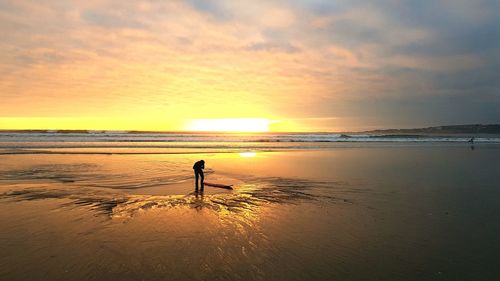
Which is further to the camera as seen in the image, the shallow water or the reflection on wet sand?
the reflection on wet sand

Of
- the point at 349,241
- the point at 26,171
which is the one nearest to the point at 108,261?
the point at 349,241

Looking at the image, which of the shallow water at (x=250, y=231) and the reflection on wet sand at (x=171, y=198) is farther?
the reflection on wet sand at (x=171, y=198)

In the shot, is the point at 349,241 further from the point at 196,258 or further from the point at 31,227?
the point at 31,227

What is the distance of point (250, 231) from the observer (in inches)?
283

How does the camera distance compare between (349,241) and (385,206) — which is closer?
(349,241)

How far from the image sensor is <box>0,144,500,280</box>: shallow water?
209 inches

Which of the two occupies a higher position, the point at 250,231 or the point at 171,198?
the point at 171,198

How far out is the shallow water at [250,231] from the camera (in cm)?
530

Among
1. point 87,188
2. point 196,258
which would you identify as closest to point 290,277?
point 196,258

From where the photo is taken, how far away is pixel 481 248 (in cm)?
631

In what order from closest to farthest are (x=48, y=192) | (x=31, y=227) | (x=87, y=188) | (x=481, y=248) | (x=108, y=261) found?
(x=108, y=261) → (x=481, y=248) → (x=31, y=227) → (x=48, y=192) → (x=87, y=188)

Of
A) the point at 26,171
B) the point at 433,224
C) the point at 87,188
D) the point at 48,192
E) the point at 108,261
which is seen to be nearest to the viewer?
the point at 108,261

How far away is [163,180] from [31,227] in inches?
281

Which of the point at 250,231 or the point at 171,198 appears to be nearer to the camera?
the point at 250,231
